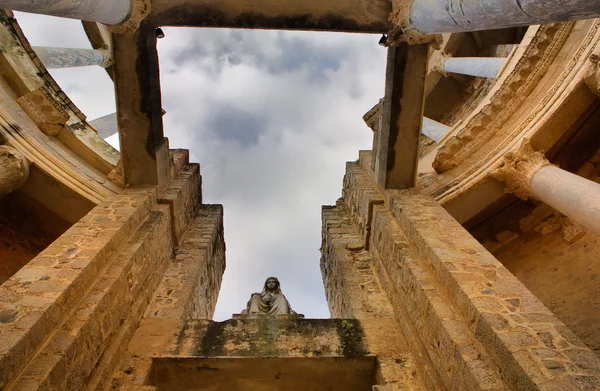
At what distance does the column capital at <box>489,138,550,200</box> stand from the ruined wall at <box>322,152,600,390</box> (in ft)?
4.70

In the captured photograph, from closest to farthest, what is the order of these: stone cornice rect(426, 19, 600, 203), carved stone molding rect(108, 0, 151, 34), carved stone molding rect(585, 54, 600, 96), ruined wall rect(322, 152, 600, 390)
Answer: ruined wall rect(322, 152, 600, 390)
carved stone molding rect(108, 0, 151, 34)
carved stone molding rect(585, 54, 600, 96)
stone cornice rect(426, 19, 600, 203)

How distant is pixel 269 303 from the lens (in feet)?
23.1

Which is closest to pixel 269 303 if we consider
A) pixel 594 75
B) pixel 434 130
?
pixel 594 75

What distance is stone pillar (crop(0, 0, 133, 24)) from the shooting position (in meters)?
3.36

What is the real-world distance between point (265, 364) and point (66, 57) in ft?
33.6

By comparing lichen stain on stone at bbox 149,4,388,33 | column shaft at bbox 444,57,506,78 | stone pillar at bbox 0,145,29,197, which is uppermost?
column shaft at bbox 444,57,506,78

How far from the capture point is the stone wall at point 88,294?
3381 mm

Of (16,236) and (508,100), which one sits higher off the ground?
(508,100)

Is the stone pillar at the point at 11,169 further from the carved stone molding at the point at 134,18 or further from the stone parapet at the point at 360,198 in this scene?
the stone parapet at the point at 360,198

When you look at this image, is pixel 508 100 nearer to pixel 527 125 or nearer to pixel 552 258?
pixel 527 125

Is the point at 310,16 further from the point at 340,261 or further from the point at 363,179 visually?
the point at 340,261

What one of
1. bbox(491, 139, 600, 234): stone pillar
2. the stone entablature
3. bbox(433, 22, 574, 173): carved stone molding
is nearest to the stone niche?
bbox(491, 139, 600, 234): stone pillar

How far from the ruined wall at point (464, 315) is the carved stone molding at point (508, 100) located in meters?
1.79

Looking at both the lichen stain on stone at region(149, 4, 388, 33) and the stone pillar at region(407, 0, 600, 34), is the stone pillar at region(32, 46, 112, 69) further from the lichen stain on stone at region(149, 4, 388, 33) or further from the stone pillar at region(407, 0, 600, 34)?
the stone pillar at region(407, 0, 600, 34)
